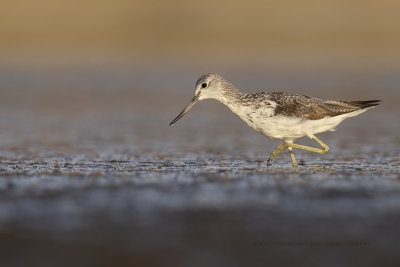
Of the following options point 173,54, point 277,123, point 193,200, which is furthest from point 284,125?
point 173,54

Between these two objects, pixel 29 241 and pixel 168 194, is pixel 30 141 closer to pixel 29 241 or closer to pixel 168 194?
pixel 168 194

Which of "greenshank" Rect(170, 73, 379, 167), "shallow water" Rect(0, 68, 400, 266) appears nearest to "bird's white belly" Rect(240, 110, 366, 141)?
"greenshank" Rect(170, 73, 379, 167)

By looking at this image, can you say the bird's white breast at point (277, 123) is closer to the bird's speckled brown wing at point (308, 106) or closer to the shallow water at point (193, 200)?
the bird's speckled brown wing at point (308, 106)

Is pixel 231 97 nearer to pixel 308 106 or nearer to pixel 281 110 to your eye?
pixel 281 110

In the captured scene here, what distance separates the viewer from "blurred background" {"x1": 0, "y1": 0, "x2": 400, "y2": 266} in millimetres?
6207

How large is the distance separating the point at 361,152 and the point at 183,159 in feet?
10.6

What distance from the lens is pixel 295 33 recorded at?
114 feet

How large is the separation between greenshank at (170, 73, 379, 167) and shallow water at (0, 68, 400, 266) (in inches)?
22.9

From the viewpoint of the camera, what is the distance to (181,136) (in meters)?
14.6

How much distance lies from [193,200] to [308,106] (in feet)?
13.8

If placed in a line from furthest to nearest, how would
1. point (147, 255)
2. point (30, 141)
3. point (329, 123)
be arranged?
point (30, 141)
point (329, 123)
point (147, 255)

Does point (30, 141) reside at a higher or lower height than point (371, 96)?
lower

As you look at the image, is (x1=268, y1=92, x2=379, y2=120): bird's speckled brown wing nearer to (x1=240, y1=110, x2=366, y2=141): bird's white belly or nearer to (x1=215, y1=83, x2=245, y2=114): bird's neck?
(x1=240, y1=110, x2=366, y2=141): bird's white belly

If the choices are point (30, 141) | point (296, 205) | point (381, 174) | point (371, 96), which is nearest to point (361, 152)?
point (381, 174)
